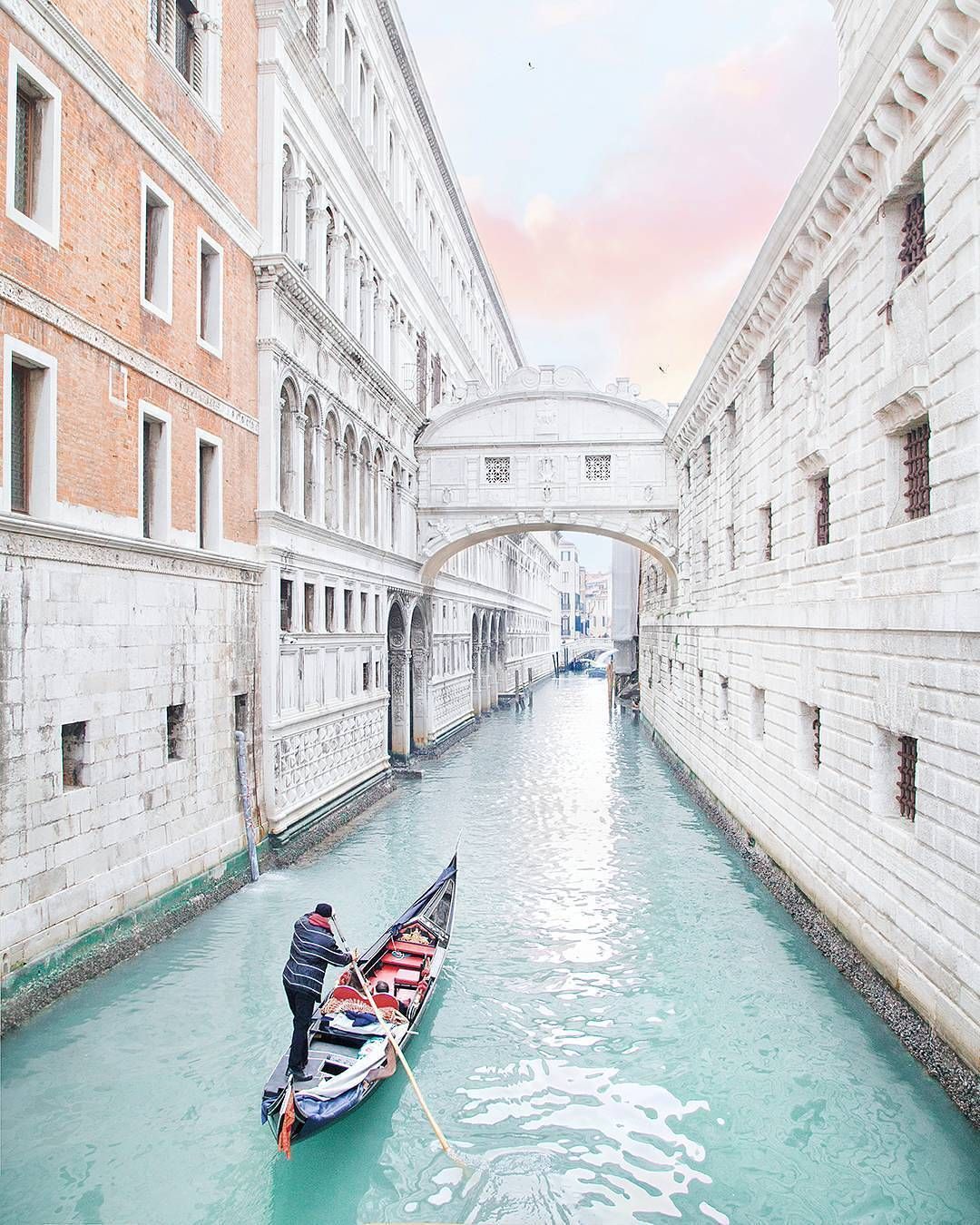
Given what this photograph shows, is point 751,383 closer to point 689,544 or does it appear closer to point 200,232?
point 689,544

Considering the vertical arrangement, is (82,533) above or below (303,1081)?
above

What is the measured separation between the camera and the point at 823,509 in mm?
11031

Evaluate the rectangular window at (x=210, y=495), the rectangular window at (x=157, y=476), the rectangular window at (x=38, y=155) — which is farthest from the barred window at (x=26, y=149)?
the rectangular window at (x=210, y=495)

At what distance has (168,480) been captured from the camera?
10.6m

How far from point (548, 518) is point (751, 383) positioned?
8731 millimetres

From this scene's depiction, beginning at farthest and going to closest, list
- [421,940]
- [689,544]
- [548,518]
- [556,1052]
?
1. [548,518]
2. [689,544]
3. [421,940]
4. [556,1052]

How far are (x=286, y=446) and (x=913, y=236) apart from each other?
361 inches

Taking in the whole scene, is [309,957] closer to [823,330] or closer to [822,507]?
[822,507]

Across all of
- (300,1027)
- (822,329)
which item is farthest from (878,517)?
(300,1027)

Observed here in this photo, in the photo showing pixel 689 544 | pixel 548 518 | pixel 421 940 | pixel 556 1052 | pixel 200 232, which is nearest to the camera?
pixel 556 1052

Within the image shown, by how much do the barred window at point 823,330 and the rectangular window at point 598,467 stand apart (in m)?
11.5

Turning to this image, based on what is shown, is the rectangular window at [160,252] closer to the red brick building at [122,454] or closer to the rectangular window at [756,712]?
the red brick building at [122,454]

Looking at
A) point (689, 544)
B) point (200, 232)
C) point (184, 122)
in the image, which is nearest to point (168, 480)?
point (200, 232)

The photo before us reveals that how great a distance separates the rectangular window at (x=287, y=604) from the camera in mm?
13935
